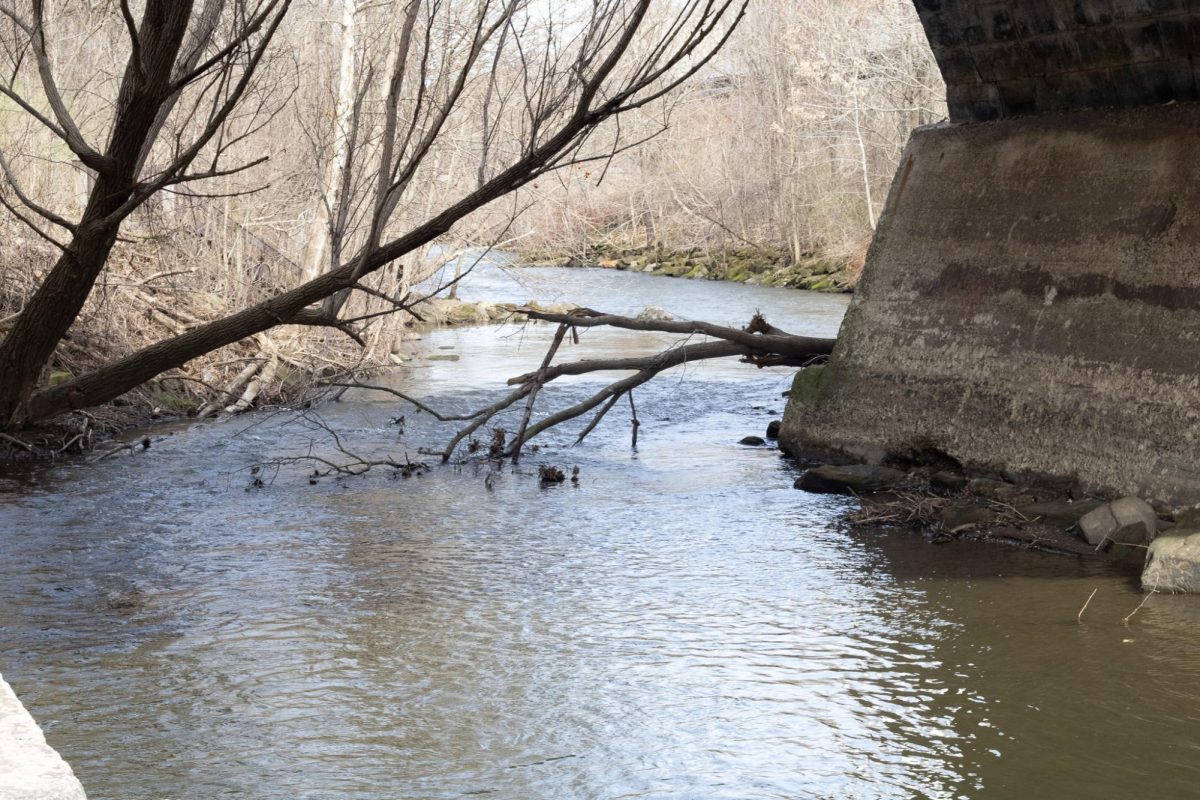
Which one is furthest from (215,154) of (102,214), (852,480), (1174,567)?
(1174,567)

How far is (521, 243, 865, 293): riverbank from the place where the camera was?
29.2 m

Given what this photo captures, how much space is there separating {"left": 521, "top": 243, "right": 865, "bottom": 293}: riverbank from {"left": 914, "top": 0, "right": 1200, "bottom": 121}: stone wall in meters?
16.4

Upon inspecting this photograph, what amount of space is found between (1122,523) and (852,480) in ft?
7.14

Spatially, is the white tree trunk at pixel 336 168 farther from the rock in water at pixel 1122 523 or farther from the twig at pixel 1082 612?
the twig at pixel 1082 612

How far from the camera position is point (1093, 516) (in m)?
7.42

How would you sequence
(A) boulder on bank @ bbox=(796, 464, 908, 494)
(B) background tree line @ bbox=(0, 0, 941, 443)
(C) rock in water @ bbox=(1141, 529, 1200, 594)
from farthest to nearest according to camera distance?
(A) boulder on bank @ bbox=(796, 464, 908, 494), (C) rock in water @ bbox=(1141, 529, 1200, 594), (B) background tree line @ bbox=(0, 0, 941, 443)

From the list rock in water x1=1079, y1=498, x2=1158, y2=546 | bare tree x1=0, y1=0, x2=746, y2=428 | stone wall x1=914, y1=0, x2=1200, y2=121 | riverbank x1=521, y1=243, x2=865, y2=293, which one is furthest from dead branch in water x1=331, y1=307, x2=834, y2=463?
riverbank x1=521, y1=243, x2=865, y2=293

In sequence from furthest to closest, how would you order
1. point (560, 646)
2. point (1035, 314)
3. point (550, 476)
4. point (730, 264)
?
point (730, 264), point (550, 476), point (1035, 314), point (560, 646)

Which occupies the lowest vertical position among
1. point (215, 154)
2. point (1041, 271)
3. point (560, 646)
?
point (560, 646)

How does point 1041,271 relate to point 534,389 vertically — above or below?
above

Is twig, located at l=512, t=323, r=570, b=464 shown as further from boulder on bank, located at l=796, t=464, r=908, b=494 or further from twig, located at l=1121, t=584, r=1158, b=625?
twig, located at l=1121, t=584, r=1158, b=625

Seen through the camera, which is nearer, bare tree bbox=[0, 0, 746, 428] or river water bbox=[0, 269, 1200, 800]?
river water bbox=[0, 269, 1200, 800]

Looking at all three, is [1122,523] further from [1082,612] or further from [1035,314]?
[1035,314]

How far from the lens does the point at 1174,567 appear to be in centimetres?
659
